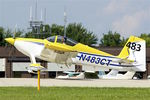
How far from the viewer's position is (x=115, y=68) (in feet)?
111

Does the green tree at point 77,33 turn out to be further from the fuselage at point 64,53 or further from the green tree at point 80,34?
the fuselage at point 64,53

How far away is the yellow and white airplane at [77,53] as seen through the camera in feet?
101

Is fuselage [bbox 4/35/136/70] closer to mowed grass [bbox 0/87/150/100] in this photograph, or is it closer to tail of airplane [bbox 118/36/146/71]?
tail of airplane [bbox 118/36/146/71]

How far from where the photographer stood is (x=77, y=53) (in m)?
31.9

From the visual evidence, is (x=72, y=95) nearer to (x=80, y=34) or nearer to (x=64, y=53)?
(x=64, y=53)

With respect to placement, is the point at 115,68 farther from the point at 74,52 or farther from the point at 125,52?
the point at 74,52

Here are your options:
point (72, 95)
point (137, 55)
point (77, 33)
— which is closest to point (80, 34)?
point (77, 33)

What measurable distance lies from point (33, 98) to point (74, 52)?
17.0 m

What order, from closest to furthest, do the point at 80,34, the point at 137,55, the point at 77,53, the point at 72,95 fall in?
→ the point at 72,95, the point at 77,53, the point at 137,55, the point at 80,34

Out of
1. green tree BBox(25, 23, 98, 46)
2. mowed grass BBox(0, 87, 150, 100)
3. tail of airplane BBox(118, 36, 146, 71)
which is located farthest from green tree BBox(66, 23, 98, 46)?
mowed grass BBox(0, 87, 150, 100)

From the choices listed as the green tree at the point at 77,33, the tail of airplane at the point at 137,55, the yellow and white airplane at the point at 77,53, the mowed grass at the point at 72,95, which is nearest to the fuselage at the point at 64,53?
the yellow and white airplane at the point at 77,53

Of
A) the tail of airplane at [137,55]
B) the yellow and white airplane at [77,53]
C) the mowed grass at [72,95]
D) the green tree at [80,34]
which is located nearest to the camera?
the mowed grass at [72,95]

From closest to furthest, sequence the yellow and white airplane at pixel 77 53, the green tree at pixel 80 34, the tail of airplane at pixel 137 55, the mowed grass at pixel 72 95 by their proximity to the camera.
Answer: the mowed grass at pixel 72 95 → the yellow and white airplane at pixel 77 53 → the tail of airplane at pixel 137 55 → the green tree at pixel 80 34

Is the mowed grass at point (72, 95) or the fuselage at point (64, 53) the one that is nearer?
the mowed grass at point (72, 95)
